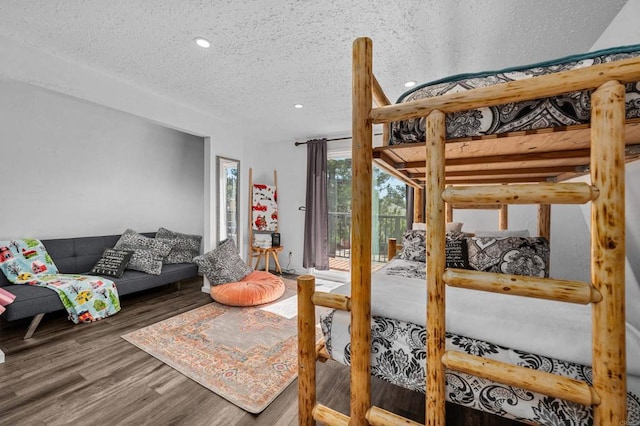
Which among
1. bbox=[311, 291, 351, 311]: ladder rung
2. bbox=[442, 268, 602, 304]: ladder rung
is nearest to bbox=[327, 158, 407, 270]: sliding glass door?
bbox=[311, 291, 351, 311]: ladder rung

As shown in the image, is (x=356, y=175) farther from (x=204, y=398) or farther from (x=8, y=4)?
(x=8, y=4)

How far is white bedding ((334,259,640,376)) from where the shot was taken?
792 millimetres

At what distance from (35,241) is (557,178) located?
522 centimetres

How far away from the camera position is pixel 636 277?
1350 mm

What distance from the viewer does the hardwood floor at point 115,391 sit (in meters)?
1.47

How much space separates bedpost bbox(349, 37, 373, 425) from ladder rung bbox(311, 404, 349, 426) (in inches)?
4.3

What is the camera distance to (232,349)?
2176 mm

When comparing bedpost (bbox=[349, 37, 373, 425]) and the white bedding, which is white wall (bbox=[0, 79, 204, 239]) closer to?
bedpost (bbox=[349, 37, 373, 425])

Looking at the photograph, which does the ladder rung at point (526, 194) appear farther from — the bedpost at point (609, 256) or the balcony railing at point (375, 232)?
the balcony railing at point (375, 232)

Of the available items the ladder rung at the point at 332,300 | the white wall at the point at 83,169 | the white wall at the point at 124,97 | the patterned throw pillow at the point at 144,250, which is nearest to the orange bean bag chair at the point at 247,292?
the white wall at the point at 124,97

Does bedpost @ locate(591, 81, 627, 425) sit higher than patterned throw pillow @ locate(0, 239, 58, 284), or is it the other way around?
bedpost @ locate(591, 81, 627, 425)

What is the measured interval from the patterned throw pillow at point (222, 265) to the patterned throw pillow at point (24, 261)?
1461 mm

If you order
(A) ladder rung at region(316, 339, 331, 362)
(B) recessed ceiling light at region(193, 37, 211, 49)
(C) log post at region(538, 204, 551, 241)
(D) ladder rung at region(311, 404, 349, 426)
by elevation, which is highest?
(B) recessed ceiling light at region(193, 37, 211, 49)

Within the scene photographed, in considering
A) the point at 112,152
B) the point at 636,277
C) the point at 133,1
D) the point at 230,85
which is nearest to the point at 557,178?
the point at 636,277
